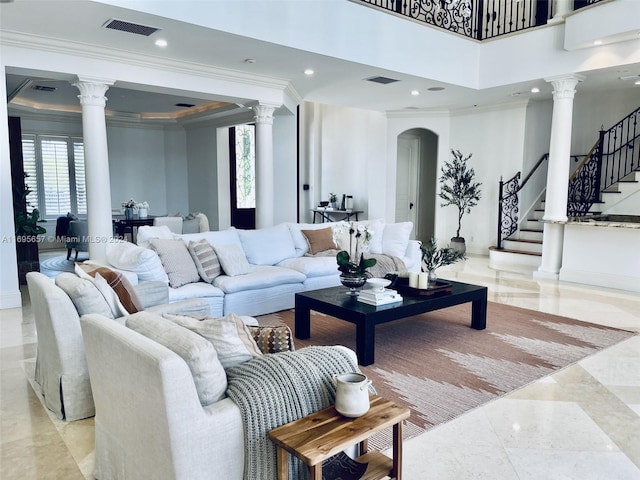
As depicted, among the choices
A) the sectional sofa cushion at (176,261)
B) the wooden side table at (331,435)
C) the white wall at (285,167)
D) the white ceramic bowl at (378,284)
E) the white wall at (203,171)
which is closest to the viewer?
the wooden side table at (331,435)

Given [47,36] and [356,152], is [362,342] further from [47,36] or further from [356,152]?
[356,152]

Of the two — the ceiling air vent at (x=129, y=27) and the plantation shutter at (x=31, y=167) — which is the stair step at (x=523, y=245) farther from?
the plantation shutter at (x=31, y=167)

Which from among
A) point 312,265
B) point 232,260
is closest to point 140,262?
point 232,260

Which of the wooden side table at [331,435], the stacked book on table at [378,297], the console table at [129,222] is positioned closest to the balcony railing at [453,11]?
the stacked book on table at [378,297]

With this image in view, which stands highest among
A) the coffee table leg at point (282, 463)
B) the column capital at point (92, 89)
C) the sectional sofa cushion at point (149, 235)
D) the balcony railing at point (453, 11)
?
the balcony railing at point (453, 11)

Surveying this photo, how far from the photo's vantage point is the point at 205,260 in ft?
15.5

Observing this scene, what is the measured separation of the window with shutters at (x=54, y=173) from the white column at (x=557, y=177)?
356 inches

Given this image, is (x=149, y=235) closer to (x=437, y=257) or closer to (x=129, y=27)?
(x=129, y=27)

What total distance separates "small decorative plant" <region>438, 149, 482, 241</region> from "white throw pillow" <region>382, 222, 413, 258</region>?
3698 millimetres

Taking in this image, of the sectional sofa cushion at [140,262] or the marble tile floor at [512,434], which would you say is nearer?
the marble tile floor at [512,434]

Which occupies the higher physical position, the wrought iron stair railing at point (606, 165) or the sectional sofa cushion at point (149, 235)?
the wrought iron stair railing at point (606, 165)

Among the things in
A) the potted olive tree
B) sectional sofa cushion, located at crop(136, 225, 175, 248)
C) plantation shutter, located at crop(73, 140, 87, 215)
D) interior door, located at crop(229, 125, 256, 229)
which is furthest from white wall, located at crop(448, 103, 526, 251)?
plantation shutter, located at crop(73, 140, 87, 215)

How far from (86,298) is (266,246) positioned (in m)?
2.89

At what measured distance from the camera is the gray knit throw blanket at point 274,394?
171 cm
